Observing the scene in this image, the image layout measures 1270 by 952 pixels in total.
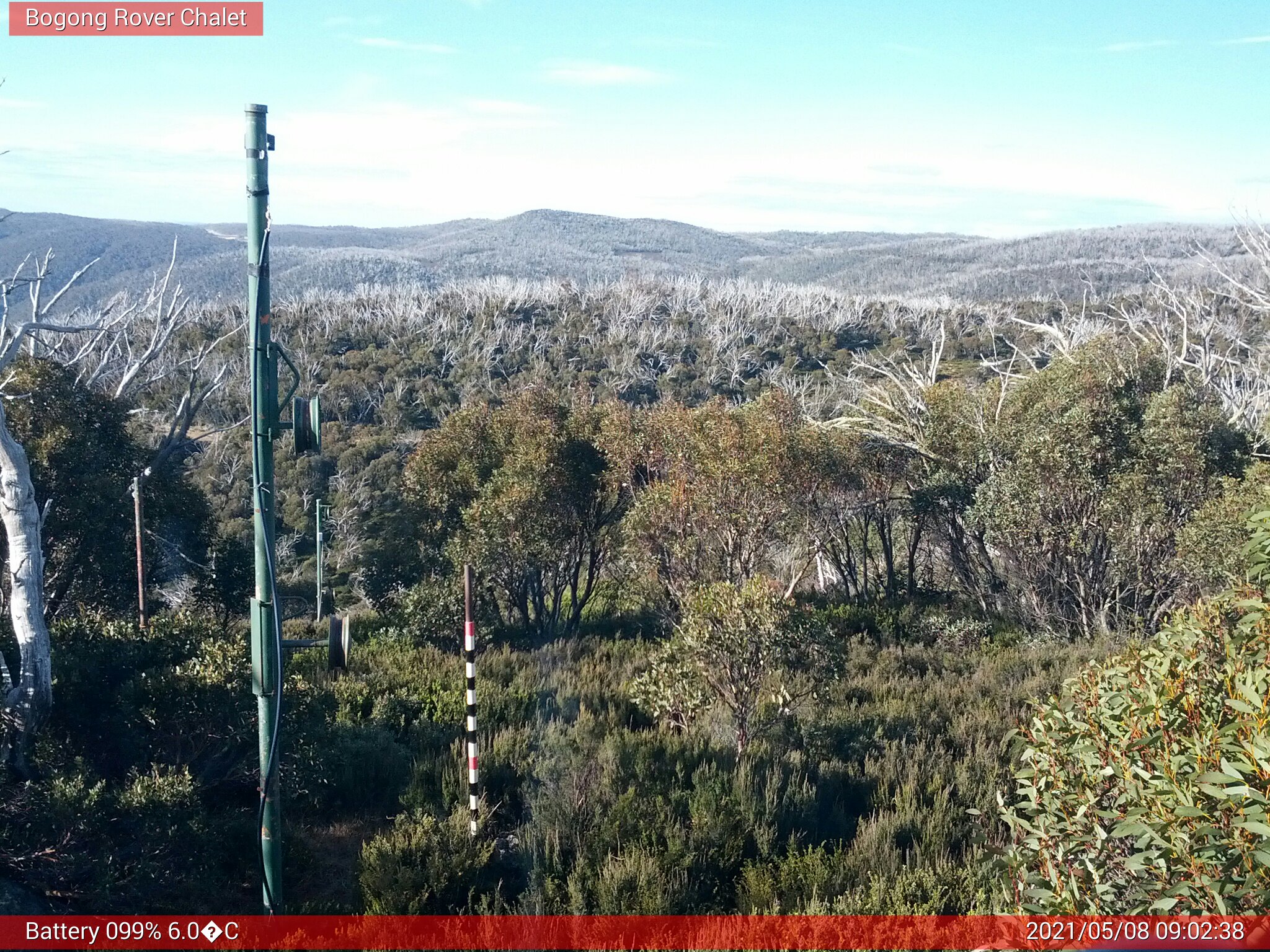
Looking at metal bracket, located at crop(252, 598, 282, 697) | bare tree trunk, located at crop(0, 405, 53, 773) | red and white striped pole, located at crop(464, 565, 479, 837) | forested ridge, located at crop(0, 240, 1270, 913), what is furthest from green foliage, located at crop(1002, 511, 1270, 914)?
bare tree trunk, located at crop(0, 405, 53, 773)

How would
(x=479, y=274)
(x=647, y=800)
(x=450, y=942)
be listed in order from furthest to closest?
(x=479, y=274) → (x=647, y=800) → (x=450, y=942)

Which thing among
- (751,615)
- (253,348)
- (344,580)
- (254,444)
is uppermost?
(253,348)

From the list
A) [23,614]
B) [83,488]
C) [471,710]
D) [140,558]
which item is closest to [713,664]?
[471,710]

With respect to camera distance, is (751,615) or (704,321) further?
(704,321)

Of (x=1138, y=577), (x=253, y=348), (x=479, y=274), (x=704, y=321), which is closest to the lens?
(x=253, y=348)

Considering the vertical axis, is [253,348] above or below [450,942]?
above

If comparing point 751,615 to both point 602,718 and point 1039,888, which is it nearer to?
point 602,718

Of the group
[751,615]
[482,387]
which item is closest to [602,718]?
[751,615]
